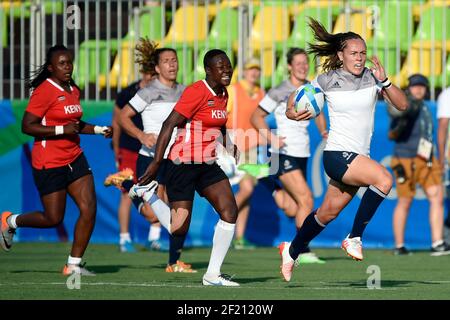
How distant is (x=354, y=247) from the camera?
414 inches

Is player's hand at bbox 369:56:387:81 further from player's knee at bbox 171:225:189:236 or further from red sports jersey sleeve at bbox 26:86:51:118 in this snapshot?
red sports jersey sleeve at bbox 26:86:51:118

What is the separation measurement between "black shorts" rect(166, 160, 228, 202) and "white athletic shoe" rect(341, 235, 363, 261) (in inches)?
55.2

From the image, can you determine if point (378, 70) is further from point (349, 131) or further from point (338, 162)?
point (338, 162)

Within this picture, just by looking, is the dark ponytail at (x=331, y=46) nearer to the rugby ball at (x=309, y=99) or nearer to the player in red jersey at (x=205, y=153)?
the rugby ball at (x=309, y=99)

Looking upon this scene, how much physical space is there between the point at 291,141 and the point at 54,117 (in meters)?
3.71

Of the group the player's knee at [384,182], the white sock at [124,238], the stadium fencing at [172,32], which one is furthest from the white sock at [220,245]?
the stadium fencing at [172,32]

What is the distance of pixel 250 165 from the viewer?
15.4m

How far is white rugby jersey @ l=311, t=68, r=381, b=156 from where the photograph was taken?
10867mm

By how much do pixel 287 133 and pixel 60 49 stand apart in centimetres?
369

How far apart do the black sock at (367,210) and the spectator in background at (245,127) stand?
20.5 ft

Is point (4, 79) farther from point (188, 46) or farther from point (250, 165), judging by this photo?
point (250, 165)

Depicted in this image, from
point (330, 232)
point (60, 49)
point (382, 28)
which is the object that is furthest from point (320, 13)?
point (60, 49)

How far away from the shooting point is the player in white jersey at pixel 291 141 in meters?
14.7
